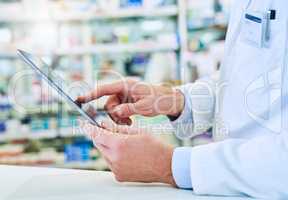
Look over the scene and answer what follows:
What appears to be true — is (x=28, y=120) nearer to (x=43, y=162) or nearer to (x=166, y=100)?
(x=43, y=162)

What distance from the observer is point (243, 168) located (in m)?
0.75

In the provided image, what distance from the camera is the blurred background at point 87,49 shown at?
2830 millimetres

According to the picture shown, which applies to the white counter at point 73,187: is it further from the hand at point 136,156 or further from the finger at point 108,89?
the finger at point 108,89

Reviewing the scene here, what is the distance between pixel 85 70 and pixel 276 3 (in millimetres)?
2124

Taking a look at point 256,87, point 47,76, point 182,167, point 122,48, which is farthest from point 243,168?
point 122,48

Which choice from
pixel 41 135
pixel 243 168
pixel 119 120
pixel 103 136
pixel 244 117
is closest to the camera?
pixel 243 168

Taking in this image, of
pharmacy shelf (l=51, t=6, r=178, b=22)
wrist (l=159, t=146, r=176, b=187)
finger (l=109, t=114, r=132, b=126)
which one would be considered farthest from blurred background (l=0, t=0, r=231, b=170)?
wrist (l=159, t=146, r=176, b=187)

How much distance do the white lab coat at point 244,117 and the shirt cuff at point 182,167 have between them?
0.05ft

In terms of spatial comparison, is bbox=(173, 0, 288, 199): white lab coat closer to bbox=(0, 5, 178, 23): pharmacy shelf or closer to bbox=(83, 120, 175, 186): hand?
bbox=(83, 120, 175, 186): hand

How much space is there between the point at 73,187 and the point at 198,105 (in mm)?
450

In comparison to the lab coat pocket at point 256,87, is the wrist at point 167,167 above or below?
below

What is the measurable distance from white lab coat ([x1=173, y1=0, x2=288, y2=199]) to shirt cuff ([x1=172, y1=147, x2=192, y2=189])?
14mm

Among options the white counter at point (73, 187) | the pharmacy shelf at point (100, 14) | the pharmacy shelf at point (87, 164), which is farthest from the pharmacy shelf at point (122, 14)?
the white counter at point (73, 187)

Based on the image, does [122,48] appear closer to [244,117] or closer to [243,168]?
[244,117]
